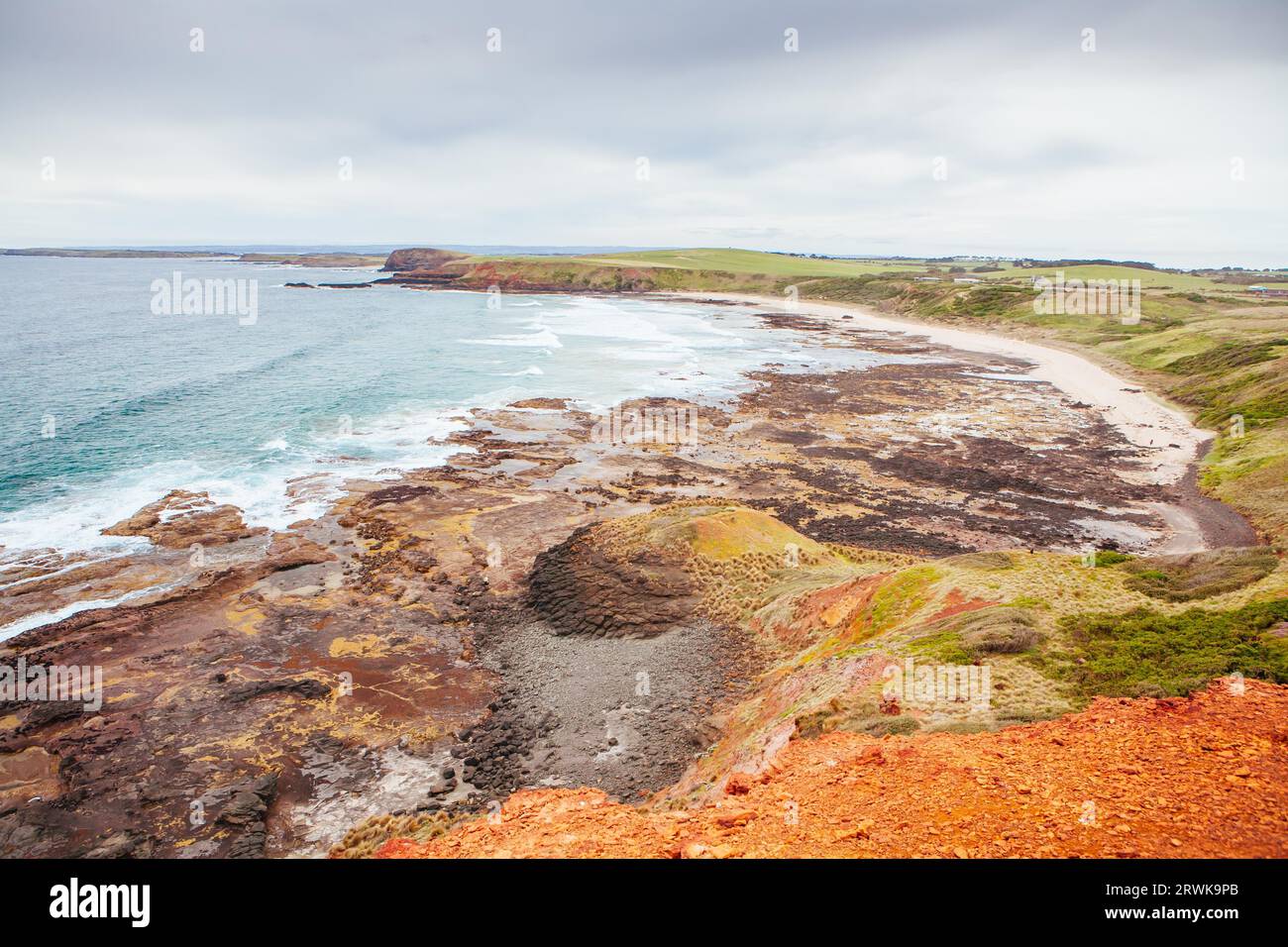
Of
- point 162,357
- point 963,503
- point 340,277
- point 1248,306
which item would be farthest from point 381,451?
point 340,277

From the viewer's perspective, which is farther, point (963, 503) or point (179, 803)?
point (963, 503)

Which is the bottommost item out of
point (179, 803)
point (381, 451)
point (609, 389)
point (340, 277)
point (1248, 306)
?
point (179, 803)

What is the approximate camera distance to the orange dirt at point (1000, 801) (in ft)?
27.4

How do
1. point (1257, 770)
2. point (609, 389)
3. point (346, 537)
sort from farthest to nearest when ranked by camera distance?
point (609, 389), point (346, 537), point (1257, 770)

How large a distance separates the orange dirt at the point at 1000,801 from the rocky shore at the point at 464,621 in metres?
3.38

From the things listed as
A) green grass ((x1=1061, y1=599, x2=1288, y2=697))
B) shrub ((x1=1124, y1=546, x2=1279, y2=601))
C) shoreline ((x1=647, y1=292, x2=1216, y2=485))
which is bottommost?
green grass ((x1=1061, y1=599, x2=1288, y2=697))

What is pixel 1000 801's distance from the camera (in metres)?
9.42

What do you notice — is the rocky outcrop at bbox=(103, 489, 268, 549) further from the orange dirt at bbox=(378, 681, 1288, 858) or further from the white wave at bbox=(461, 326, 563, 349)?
the white wave at bbox=(461, 326, 563, 349)

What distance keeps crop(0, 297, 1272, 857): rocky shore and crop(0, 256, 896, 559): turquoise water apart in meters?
4.05

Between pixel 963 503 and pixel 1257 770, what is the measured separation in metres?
27.2

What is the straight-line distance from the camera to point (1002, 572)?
1927 centimetres

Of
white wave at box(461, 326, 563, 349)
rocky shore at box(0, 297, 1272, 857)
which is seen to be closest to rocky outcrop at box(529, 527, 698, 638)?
rocky shore at box(0, 297, 1272, 857)

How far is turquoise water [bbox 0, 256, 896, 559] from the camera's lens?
111ft

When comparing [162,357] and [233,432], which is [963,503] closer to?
[233,432]
